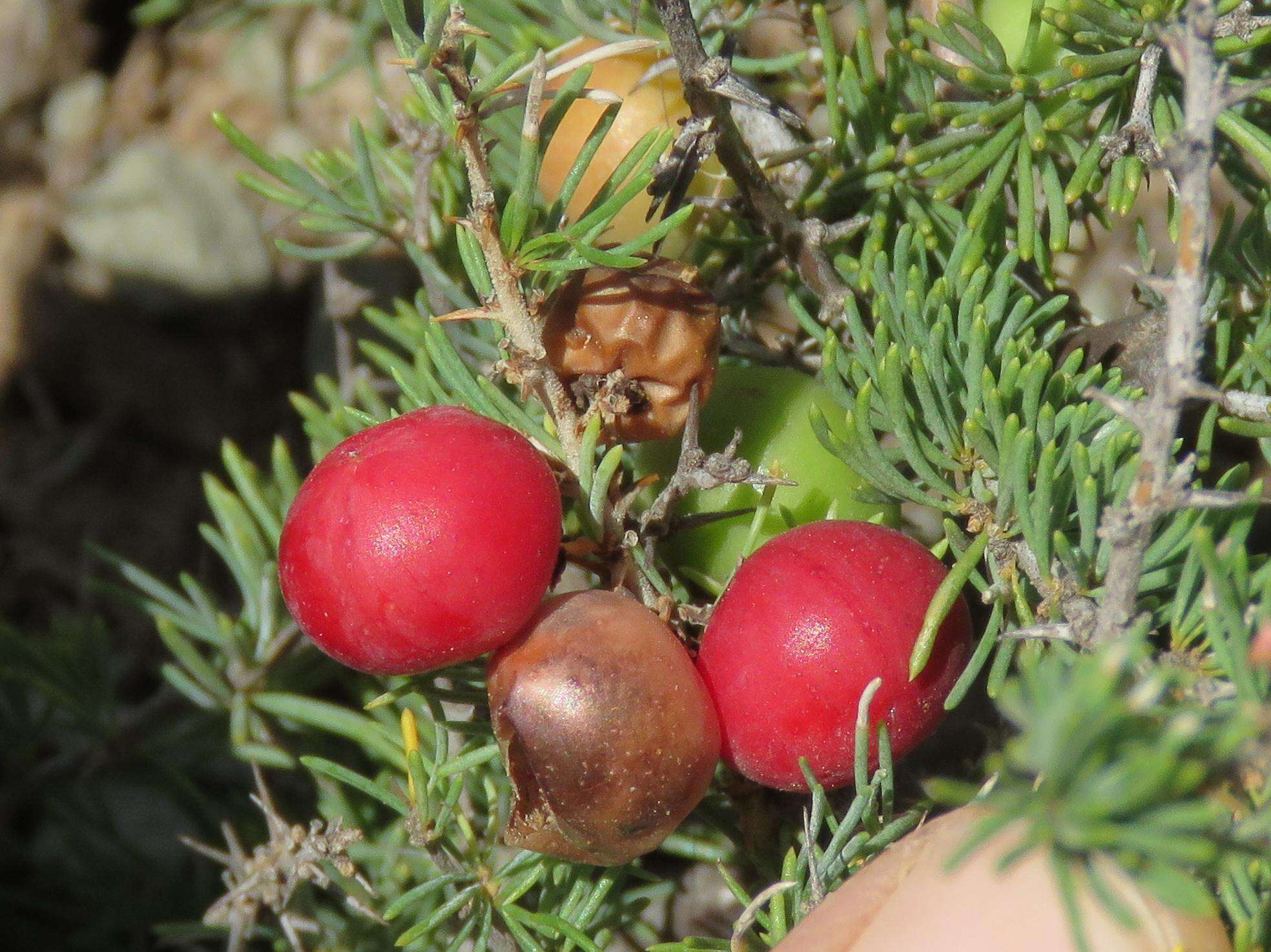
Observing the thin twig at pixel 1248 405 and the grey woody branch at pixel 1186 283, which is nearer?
the grey woody branch at pixel 1186 283

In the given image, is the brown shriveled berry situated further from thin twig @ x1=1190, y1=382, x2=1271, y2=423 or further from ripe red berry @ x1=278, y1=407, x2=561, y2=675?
thin twig @ x1=1190, y1=382, x2=1271, y2=423

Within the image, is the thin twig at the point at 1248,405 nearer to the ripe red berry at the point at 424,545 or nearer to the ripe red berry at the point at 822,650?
the ripe red berry at the point at 822,650

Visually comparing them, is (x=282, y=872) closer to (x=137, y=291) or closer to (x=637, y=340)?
(x=637, y=340)

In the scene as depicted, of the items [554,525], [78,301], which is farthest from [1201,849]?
[78,301]

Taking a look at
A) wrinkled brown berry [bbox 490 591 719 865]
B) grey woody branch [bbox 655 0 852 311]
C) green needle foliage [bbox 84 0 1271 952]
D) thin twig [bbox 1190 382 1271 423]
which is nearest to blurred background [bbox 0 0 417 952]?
green needle foliage [bbox 84 0 1271 952]

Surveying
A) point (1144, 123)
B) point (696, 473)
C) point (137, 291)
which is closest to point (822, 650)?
point (696, 473)

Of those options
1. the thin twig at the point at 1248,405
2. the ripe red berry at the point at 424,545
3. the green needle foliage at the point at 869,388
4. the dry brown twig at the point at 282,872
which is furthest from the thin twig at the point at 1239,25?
the dry brown twig at the point at 282,872
